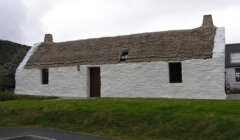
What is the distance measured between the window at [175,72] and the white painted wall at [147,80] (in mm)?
454

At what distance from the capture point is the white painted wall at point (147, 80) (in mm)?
17672

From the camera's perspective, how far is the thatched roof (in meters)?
18.9

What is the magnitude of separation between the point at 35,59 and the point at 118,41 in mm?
7952

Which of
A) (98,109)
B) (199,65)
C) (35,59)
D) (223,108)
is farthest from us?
(35,59)

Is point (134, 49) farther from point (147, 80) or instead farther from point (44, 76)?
point (44, 76)

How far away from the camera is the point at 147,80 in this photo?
19531 mm

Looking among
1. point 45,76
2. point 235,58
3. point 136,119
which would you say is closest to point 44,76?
point 45,76

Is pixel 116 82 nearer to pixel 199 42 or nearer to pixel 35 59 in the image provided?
pixel 199 42

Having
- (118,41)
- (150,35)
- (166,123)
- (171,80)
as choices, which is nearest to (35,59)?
(118,41)

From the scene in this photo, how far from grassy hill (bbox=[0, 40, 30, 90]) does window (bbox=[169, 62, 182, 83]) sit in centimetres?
1471

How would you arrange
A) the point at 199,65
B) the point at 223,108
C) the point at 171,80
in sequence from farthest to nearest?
the point at 171,80 → the point at 199,65 → the point at 223,108

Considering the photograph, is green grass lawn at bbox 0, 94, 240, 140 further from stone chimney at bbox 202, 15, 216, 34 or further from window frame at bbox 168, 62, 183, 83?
stone chimney at bbox 202, 15, 216, 34

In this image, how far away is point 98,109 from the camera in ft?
42.9

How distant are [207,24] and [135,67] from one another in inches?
235
